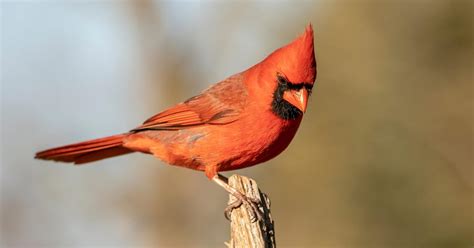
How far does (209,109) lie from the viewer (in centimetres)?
433

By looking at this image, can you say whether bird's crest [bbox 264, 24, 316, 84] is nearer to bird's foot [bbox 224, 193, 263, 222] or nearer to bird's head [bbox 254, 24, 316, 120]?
bird's head [bbox 254, 24, 316, 120]

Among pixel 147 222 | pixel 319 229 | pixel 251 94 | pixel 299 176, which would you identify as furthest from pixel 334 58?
pixel 251 94

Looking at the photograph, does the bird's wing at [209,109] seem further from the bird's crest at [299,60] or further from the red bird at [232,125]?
the bird's crest at [299,60]

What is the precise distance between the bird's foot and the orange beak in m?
0.53

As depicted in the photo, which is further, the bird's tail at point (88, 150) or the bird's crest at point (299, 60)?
the bird's tail at point (88, 150)

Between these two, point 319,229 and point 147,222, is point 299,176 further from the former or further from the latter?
point 147,222

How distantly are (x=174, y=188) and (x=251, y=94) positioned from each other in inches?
221

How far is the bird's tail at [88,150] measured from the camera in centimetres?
441

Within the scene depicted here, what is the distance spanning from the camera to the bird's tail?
441cm

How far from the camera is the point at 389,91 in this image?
32.8 feet

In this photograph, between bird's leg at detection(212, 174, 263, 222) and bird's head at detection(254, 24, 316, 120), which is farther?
bird's head at detection(254, 24, 316, 120)

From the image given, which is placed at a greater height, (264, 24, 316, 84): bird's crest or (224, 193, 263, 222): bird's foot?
(264, 24, 316, 84): bird's crest

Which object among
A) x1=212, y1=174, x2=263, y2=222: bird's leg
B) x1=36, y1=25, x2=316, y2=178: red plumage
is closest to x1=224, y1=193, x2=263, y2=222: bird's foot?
x1=212, y1=174, x2=263, y2=222: bird's leg

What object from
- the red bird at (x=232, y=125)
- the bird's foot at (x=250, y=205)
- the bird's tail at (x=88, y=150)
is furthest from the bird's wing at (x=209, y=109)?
the bird's foot at (x=250, y=205)
